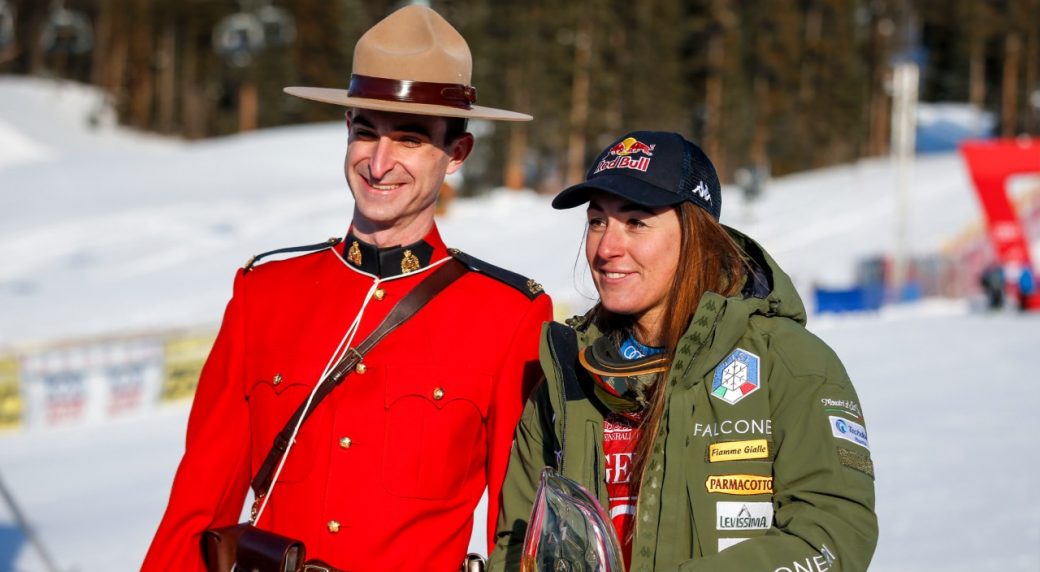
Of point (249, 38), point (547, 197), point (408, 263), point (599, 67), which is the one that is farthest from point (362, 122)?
point (599, 67)

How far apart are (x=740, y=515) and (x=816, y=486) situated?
0.59 ft

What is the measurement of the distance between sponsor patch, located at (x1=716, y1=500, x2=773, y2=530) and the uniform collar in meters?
1.15

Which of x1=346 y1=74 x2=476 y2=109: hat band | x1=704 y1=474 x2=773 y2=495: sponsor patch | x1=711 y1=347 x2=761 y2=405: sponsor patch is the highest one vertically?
x1=346 y1=74 x2=476 y2=109: hat band

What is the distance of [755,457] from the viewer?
2.52 meters

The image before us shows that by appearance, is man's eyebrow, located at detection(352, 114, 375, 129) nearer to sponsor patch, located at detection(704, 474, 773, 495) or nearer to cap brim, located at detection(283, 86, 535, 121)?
cap brim, located at detection(283, 86, 535, 121)

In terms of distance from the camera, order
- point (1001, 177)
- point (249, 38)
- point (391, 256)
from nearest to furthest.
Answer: point (391, 256) < point (1001, 177) < point (249, 38)

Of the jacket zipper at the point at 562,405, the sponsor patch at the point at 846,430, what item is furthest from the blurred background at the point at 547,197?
the sponsor patch at the point at 846,430

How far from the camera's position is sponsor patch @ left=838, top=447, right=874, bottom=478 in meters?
2.44

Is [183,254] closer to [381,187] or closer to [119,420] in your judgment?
[119,420]

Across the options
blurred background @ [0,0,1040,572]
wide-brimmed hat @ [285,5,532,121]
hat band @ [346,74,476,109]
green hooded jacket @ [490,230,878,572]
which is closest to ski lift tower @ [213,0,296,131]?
blurred background @ [0,0,1040,572]

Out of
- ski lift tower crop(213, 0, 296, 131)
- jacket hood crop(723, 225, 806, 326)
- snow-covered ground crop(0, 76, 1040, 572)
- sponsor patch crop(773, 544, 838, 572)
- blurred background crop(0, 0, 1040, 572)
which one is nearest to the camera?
sponsor patch crop(773, 544, 838, 572)

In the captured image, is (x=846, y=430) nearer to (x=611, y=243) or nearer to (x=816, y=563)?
(x=816, y=563)

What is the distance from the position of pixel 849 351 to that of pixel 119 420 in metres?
10.3

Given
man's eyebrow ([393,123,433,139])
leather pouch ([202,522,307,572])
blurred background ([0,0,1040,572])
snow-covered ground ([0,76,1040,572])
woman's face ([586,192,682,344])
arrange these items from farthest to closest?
1. blurred background ([0,0,1040,572])
2. snow-covered ground ([0,76,1040,572])
3. man's eyebrow ([393,123,433,139])
4. leather pouch ([202,522,307,572])
5. woman's face ([586,192,682,344])
